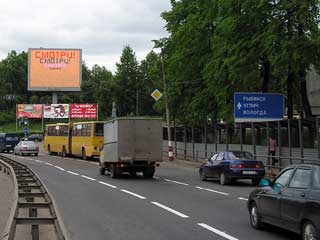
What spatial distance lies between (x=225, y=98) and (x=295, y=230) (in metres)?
26.1

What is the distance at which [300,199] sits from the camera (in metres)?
9.48

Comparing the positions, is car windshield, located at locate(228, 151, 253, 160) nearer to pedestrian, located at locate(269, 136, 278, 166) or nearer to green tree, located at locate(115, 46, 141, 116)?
pedestrian, located at locate(269, 136, 278, 166)

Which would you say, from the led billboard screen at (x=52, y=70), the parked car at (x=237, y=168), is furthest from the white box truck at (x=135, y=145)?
the led billboard screen at (x=52, y=70)

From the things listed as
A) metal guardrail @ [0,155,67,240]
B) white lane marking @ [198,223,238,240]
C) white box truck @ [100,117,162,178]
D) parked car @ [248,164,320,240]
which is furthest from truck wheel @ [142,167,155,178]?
parked car @ [248,164,320,240]

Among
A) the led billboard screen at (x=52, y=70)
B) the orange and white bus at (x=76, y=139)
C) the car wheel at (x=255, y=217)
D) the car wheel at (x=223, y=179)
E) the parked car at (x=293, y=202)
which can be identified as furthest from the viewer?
the led billboard screen at (x=52, y=70)

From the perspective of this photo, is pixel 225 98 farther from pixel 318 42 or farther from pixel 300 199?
pixel 300 199

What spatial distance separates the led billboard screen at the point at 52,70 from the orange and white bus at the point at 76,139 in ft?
87.6

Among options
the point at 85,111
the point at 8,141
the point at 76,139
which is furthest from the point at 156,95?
the point at 85,111

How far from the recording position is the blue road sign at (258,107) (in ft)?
101

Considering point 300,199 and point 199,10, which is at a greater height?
point 199,10

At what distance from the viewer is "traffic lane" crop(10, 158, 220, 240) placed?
10906 mm

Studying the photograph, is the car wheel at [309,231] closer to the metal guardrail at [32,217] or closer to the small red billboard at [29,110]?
the metal guardrail at [32,217]

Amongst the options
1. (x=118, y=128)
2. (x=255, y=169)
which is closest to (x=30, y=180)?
(x=118, y=128)

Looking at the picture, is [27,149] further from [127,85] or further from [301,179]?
[127,85]
